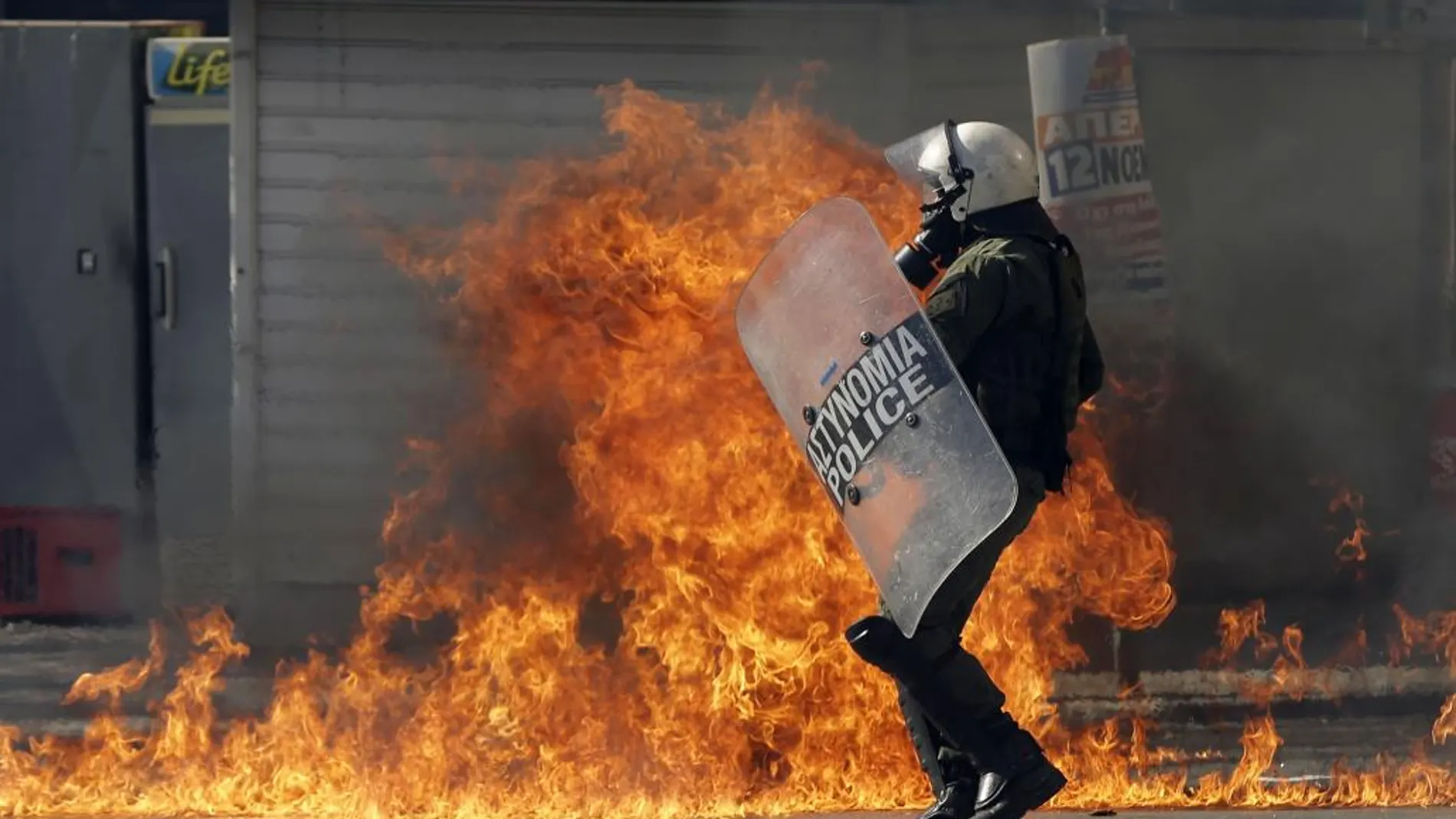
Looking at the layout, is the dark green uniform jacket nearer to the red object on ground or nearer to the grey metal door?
the grey metal door

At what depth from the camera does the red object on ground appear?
34.4 ft

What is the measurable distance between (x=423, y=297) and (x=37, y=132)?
11.7 feet

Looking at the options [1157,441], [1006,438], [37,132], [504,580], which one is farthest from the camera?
[37,132]

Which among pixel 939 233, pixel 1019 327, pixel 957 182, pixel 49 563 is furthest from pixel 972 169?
pixel 49 563

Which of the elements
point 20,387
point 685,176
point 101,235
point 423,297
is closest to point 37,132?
point 101,235

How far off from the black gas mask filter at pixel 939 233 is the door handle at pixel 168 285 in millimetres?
6820

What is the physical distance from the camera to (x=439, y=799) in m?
5.59

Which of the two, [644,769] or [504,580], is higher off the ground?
[504,580]

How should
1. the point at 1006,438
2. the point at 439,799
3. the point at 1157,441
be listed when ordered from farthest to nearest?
the point at 1157,441, the point at 439,799, the point at 1006,438

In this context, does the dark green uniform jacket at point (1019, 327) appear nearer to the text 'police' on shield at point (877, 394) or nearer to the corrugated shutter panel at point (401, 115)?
the text 'police' on shield at point (877, 394)

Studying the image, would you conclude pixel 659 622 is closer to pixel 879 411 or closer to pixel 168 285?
pixel 879 411

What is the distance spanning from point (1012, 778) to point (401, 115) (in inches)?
183

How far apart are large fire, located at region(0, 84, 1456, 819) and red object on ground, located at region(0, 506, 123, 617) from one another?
12.1 ft

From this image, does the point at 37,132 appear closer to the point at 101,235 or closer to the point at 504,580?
the point at 101,235
